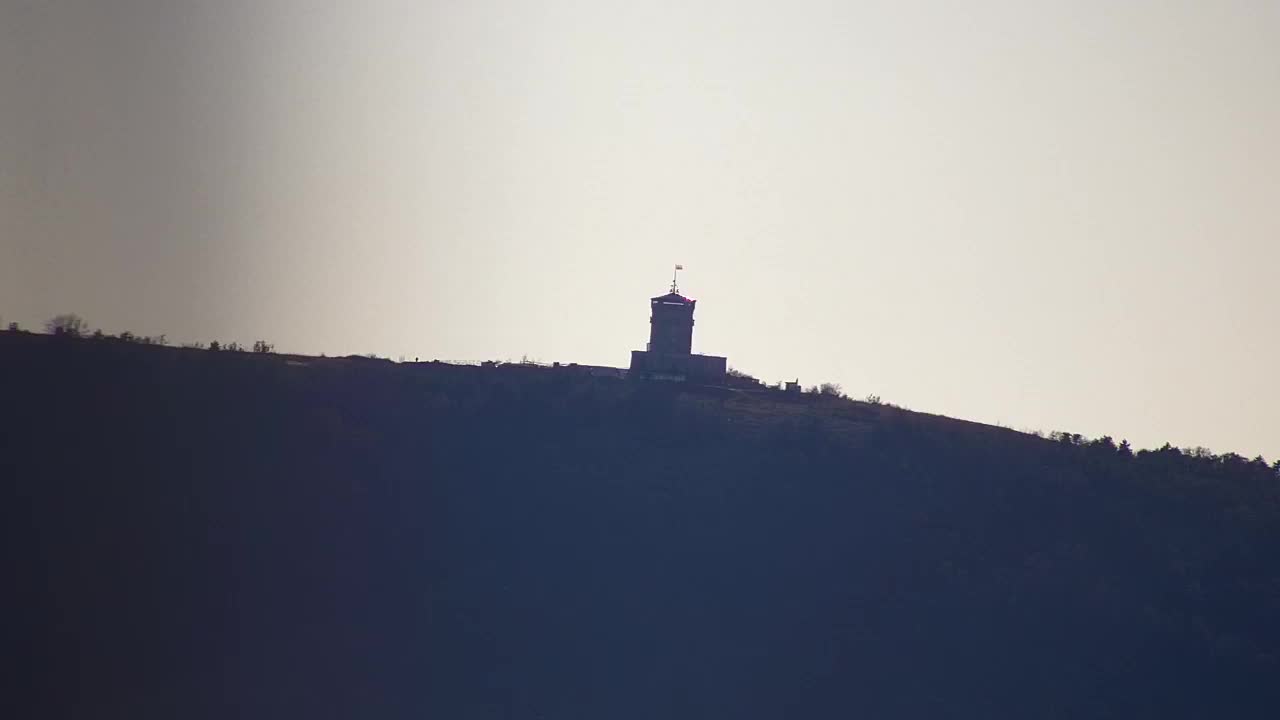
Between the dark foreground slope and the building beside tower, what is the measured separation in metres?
1.71

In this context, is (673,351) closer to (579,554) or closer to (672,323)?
(672,323)

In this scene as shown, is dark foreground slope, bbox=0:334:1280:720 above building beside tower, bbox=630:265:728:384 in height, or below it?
below

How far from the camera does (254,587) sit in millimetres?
87125

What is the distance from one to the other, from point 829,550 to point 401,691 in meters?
19.0

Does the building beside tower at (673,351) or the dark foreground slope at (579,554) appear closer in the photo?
the dark foreground slope at (579,554)

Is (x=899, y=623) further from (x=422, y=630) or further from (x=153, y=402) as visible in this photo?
(x=153, y=402)

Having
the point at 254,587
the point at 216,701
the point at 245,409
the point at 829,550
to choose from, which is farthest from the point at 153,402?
the point at 829,550

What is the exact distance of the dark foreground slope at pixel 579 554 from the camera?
8300 centimetres

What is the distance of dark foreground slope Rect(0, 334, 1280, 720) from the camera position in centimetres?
8300

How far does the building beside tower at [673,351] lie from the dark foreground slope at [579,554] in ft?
5.60

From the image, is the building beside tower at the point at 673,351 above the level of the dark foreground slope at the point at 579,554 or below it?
above

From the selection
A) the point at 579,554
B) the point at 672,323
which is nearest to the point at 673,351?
the point at 672,323

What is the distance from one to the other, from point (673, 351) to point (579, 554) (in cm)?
1157

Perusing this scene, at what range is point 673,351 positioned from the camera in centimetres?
9944
